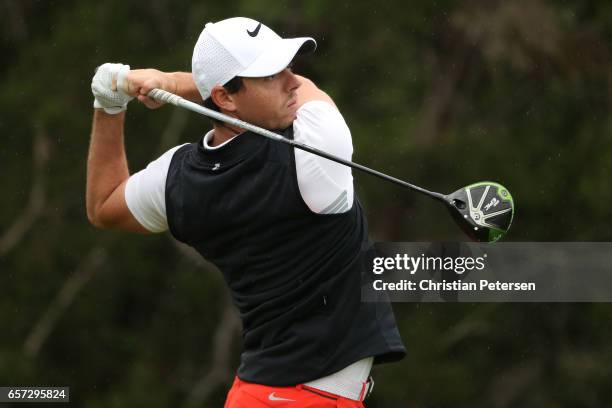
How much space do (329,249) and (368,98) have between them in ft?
34.3

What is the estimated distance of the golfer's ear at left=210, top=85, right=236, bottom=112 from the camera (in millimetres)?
4176

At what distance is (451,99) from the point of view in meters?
14.4

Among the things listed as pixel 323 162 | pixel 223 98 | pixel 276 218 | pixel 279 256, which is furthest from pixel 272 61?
pixel 279 256

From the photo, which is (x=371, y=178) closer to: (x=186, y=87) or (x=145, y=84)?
(x=186, y=87)

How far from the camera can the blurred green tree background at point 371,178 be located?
1350 centimetres

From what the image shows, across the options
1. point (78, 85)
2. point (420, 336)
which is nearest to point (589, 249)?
point (420, 336)

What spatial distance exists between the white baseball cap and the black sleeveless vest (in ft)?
0.66

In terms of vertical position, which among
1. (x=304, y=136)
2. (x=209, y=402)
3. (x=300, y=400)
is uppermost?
(x=304, y=136)

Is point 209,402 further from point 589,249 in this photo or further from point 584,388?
point 589,249

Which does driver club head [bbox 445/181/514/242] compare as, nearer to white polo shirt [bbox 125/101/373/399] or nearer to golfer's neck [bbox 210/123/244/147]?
white polo shirt [bbox 125/101/373/399]

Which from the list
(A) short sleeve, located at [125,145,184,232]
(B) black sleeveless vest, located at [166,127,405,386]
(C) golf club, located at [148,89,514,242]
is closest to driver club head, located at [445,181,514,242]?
(C) golf club, located at [148,89,514,242]

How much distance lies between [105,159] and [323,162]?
0.94 m

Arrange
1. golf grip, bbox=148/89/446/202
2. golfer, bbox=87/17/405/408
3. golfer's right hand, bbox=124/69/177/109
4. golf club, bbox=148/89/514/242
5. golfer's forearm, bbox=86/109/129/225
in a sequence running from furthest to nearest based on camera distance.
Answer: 1. golfer's forearm, bbox=86/109/129/225
2. golfer's right hand, bbox=124/69/177/109
3. golf club, bbox=148/89/514/242
4. golfer, bbox=87/17/405/408
5. golf grip, bbox=148/89/446/202

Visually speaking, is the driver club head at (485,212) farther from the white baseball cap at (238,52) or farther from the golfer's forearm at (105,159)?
the golfer's forearm at (105,159)
